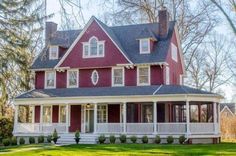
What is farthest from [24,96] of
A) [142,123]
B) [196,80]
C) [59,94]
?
[196,80]

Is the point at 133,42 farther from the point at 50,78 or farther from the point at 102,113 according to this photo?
the point at 50,78

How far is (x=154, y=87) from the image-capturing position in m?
30.8

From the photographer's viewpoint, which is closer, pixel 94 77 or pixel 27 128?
pixel 27 128

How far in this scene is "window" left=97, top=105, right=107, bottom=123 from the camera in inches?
1293

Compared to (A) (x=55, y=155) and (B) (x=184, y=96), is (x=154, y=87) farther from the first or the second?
(A) (x=55, y=155)

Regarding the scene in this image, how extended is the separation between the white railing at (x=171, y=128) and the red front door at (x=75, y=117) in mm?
7429

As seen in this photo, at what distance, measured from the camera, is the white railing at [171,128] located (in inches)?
1115

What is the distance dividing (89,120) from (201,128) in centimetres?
920

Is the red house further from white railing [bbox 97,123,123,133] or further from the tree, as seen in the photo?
the tree

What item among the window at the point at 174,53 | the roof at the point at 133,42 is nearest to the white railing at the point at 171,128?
the roof at the point at 133,42

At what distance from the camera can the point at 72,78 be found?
112ft

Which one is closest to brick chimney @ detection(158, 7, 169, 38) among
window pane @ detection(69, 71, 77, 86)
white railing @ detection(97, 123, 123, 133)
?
window pane @ detection(69, 71, 77, 86)

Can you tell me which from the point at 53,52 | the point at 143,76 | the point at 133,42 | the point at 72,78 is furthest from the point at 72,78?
the point at 143,76

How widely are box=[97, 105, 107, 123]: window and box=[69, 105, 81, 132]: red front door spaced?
1.65 meters
